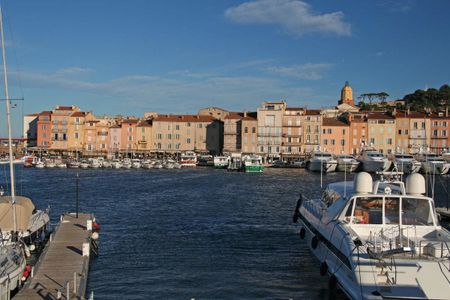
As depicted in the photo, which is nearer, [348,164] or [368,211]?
[368,211]

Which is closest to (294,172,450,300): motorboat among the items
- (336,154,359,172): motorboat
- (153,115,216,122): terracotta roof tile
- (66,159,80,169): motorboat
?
(336,154,359,172): motorboat

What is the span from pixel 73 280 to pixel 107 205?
87.6 feet

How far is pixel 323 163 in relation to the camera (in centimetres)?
9256

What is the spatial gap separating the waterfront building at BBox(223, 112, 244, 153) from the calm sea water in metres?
64.2

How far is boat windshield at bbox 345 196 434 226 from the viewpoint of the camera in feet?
57.9

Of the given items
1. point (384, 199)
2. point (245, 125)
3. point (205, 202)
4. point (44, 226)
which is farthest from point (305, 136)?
point (384, 199)

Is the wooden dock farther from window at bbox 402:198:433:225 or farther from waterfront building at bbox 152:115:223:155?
waterfront building at bbox 152:115:223:155

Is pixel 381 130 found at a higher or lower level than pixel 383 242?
higher

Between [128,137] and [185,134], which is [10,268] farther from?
[128,137]

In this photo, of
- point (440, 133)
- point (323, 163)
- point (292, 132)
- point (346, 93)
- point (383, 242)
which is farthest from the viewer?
point (346, 93)

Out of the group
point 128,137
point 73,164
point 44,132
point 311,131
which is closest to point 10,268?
point 73,164

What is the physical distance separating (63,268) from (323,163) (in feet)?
253

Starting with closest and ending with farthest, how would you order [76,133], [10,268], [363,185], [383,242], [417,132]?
[383,242]
[10,268]
[363,185]
[417,132]
[76,133]

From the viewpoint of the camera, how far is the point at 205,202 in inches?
1834
